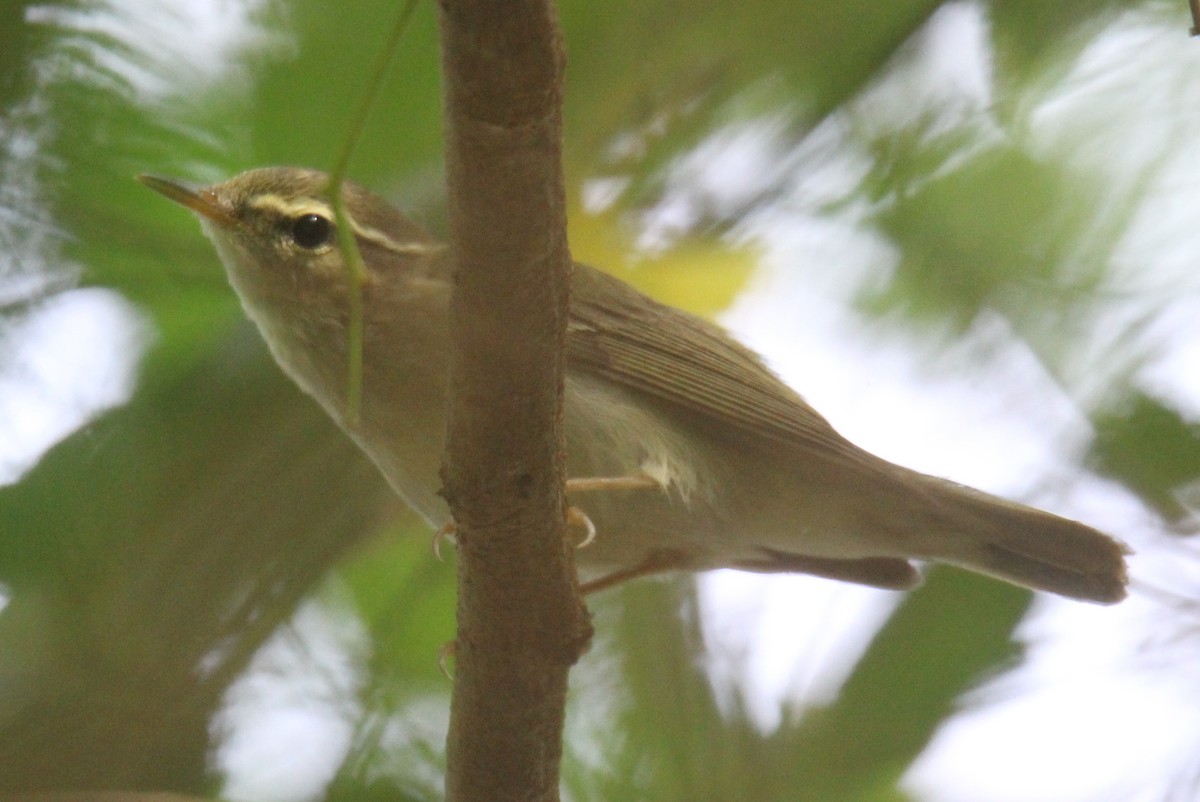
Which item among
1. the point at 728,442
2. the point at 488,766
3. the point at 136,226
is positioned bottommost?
the point at 488,766

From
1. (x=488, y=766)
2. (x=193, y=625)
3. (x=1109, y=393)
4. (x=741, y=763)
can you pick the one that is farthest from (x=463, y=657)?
(x=1109, y=393)

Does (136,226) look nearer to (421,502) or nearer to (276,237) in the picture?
(276,237)

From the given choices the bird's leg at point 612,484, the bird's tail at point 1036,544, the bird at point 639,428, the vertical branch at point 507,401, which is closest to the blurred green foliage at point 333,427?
the bird at point 639,428

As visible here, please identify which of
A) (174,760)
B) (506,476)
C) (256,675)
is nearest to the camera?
(506,476)

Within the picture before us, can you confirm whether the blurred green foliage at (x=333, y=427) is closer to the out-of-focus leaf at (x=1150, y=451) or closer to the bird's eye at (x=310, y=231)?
the out-of-focus leaf at (x=1150, y=451)

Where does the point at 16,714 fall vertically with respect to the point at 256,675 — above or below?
below

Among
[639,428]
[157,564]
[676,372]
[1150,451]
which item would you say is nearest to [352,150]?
[639,428]

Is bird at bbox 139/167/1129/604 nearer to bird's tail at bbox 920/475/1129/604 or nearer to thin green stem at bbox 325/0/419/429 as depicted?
bird's tail at bbox 920/475/1129/604
